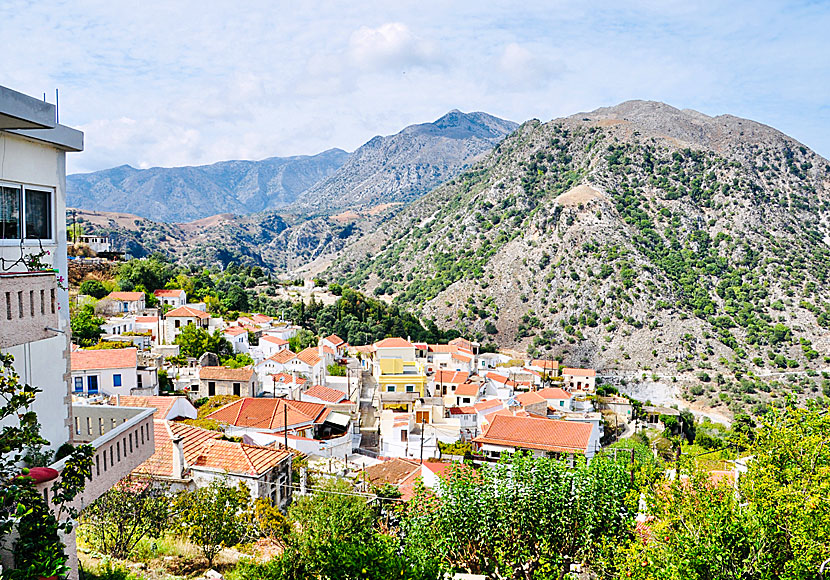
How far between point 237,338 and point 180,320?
393 cm

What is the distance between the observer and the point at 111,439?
656 cm

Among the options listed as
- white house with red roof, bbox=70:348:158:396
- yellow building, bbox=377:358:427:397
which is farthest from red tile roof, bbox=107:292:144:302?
yellow building, bbox=377:358:427:397

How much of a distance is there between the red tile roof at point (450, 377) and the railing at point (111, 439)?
34.3 m

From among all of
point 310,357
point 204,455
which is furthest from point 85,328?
point 204,455

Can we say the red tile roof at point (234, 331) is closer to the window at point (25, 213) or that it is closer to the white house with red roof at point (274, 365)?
the white house with red roof at point (274, 365)

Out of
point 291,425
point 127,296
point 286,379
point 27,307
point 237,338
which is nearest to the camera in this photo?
point 27,307

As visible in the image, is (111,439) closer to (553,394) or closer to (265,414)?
(265,414)

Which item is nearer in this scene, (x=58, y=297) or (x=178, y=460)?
(x=58, y=297)

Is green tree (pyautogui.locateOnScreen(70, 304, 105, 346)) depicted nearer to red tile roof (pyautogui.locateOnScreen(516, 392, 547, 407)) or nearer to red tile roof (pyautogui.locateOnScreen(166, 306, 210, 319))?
red tile roof (pyautogui.locateOnScreen(166, 306, 210, 319))

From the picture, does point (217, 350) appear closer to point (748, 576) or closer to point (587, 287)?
point (748, 576)

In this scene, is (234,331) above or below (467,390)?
above

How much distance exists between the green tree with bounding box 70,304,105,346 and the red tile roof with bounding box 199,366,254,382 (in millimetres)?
8247

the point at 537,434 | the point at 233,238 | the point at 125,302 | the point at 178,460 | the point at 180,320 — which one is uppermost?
the point at 233,238

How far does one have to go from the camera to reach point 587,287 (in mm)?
77750
